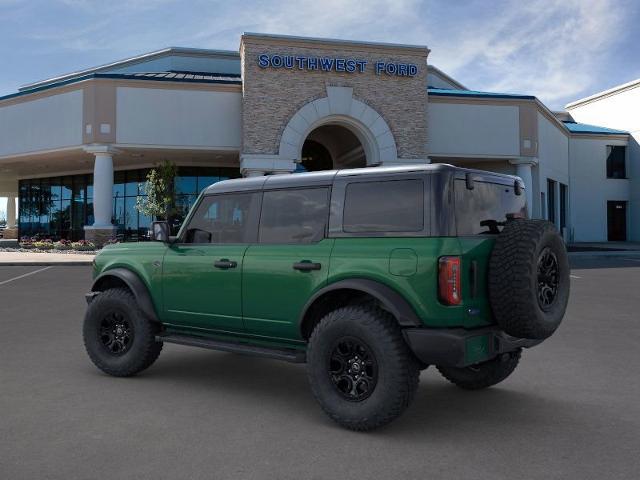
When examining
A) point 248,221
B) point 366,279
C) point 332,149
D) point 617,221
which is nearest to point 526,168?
point 332,149

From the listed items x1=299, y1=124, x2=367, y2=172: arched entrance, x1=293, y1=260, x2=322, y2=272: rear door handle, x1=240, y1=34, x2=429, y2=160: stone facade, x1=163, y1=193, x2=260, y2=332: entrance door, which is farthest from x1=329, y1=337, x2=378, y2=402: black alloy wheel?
x1=299, y1=124, x2=367, y2=172: arched entrance

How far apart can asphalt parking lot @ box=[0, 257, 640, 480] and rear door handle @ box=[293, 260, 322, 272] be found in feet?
3.95

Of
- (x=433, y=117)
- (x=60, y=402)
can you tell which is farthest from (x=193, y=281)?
(x=433, y=117)

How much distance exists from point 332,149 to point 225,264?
33.0 m

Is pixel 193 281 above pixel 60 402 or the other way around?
above

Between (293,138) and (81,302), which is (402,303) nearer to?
(81,302)

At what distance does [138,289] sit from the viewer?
5988 millimetres

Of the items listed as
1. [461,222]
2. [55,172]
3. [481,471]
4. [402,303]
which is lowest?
[481,471]

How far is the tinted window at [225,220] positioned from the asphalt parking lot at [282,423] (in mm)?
1445

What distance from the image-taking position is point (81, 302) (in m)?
11.9

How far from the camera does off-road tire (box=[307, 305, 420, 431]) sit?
13.8 ft

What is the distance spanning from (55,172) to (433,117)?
2558 cm

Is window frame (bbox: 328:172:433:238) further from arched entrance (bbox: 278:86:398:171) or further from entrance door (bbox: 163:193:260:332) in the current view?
arched entrance (bbox: 278:86:398:171)

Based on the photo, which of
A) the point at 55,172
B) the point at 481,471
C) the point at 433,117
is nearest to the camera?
the point at 481,471
